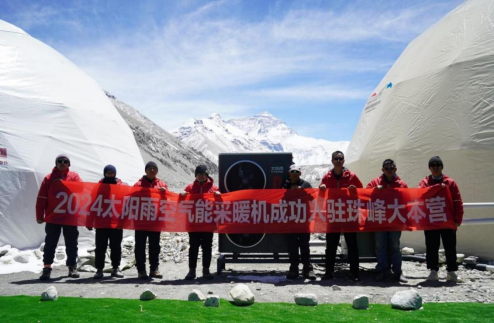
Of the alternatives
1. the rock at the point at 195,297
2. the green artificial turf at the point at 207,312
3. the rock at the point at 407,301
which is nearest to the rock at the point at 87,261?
the green artificial turf at the point at 207,312

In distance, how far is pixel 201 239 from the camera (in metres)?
6.11

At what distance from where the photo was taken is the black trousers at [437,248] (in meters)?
5.69

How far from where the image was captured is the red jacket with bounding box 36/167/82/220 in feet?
19.7

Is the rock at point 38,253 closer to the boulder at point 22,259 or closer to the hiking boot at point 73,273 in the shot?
the boulder at point 22,259

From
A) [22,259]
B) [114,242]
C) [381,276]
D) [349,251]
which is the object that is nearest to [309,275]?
[349,251]

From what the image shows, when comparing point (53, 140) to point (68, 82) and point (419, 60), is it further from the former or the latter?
point (419, 60)

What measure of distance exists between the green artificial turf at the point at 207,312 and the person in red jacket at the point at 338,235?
1.55 m

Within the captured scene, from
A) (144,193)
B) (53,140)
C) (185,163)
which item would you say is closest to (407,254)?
(144,193)

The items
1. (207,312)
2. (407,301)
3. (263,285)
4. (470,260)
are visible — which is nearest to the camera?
(207,312)

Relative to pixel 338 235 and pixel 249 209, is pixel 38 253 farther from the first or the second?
pixel 338 235

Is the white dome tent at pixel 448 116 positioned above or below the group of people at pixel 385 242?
above

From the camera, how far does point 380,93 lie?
10.6 metres

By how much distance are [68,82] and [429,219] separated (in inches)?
342

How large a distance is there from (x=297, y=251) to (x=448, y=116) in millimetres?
4329
